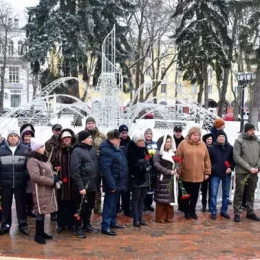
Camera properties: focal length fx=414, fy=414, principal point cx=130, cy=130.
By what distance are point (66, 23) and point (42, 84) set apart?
363 centimetres

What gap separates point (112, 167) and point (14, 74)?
174ft

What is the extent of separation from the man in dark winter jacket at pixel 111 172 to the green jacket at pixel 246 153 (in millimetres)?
2113

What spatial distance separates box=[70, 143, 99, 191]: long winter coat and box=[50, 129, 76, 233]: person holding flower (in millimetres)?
170

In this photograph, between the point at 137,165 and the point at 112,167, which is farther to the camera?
the point at 137,165

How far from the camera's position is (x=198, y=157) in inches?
283

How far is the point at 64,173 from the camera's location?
6219 mm

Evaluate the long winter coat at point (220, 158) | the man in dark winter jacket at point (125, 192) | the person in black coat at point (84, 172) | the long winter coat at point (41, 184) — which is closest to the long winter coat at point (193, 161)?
the long winter coat at point (220, 158)

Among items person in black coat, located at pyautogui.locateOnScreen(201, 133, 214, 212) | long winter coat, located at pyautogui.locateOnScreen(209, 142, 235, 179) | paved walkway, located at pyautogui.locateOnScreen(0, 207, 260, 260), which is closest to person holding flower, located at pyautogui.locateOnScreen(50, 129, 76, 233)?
paved walkway, located at pyautogui.locateOnScreen(0, 207, 260, 260)

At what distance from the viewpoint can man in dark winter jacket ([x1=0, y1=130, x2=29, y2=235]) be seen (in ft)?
20.1

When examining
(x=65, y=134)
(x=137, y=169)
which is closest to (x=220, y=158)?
(x=137, y=169)

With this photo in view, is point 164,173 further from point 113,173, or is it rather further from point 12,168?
point 12,168

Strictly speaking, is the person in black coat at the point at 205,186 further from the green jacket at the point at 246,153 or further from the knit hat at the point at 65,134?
the knit hat at the point at 65,134

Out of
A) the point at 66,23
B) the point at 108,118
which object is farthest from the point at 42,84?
the point at 108,118

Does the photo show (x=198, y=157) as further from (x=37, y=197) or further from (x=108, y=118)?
(x=108, y=118)
